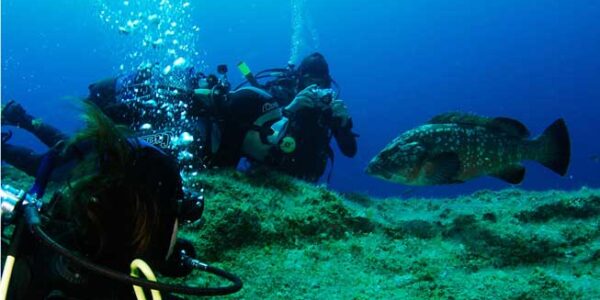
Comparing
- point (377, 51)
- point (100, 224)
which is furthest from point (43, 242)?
point (377, 51)

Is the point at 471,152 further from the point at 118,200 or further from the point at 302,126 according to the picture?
the point at 118,200

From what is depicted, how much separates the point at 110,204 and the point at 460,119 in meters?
3.51

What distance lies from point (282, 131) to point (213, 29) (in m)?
95.0

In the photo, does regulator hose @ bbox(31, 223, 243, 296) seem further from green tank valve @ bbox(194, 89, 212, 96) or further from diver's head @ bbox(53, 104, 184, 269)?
green tank valve @ bbox(194, 89, 212, 96)

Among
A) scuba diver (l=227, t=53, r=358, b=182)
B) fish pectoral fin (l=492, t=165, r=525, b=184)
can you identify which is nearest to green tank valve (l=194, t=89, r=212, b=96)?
scuba diver (l=227, t=53, r=358, b=182)

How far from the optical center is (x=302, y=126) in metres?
6.13

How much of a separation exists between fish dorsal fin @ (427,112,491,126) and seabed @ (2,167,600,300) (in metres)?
1.04

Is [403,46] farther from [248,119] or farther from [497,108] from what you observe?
[248,119]

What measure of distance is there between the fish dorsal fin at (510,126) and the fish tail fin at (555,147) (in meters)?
0.14

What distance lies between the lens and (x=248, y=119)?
545 cm

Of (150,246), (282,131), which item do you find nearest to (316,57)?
(282,131)

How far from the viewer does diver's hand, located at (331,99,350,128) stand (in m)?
5.89

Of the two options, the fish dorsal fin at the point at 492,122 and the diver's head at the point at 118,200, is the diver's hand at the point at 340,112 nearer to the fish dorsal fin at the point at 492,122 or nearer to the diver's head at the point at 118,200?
the fish dorsal fin at the point at 492,122

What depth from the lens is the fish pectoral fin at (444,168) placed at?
13.6 feet
